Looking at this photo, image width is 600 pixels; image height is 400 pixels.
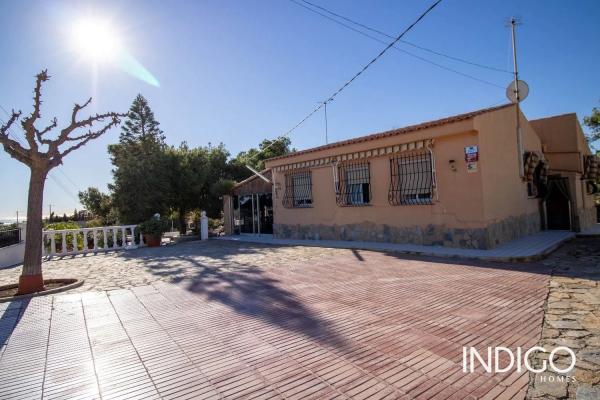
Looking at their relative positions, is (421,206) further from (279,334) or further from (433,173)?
(279,334)

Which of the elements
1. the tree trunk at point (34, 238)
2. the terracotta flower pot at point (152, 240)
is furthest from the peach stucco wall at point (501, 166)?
the terracotta flower pot at point (152, 240)

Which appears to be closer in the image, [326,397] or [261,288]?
[326,397]

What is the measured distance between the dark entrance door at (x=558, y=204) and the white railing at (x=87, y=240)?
16.9m

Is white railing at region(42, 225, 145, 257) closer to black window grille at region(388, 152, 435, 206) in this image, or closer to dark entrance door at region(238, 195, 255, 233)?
dark entrance door at region(238, 195, 255, 233)

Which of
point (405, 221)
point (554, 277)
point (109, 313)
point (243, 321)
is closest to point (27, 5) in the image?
point (109, 313)

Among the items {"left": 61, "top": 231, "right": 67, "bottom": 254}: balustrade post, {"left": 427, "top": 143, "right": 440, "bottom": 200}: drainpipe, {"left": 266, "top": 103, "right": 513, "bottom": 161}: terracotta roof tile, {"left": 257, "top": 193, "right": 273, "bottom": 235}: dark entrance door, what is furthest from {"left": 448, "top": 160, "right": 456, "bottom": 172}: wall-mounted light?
{"left": 61, "top": 231, "right": 67, "bottom": 254}: balustrade post

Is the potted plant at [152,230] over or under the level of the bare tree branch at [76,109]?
under

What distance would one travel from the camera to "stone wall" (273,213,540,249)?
893 cm

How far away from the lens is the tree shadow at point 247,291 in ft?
13.0

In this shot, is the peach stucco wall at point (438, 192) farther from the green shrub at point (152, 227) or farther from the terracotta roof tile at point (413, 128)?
the green shrub at point (152, 227)

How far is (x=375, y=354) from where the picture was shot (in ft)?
10.3

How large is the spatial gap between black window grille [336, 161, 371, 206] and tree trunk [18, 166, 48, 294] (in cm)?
863

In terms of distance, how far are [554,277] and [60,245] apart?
51.6ft

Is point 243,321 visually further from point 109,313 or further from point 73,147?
point 73,147
